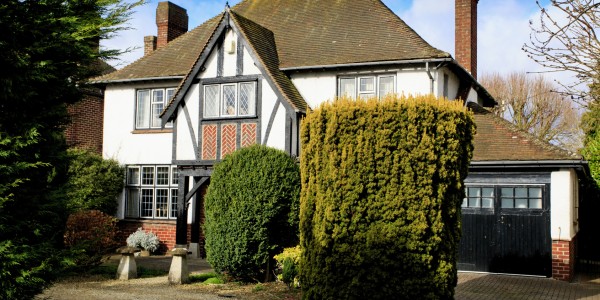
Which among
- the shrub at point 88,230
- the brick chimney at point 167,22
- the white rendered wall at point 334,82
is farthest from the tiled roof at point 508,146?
the brick chimney at point 167,22

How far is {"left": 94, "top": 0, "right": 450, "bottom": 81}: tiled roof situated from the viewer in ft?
59.0

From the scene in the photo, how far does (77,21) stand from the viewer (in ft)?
22.5

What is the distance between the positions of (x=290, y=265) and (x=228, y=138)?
7.10m

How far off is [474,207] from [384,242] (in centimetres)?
807

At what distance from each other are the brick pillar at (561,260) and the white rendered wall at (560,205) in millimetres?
166

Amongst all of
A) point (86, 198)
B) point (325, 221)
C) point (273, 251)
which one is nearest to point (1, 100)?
point (325, 221)

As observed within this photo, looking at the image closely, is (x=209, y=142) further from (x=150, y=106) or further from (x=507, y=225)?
(x=507, y=225)

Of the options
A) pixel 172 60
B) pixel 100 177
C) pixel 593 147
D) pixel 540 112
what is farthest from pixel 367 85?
pixel 540 112

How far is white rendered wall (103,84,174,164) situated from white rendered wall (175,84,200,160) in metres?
1.46

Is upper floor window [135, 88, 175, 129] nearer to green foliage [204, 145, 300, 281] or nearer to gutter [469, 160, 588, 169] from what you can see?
green foliage [204, 145, 300, 281]

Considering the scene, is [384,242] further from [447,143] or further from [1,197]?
[1,197]

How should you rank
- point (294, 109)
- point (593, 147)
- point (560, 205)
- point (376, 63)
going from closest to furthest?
point (560, 205) → point (294, 109) → point (376, 63) → point (593, 147)

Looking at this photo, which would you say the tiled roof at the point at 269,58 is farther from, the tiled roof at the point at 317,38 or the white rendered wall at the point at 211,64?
the white rendered wall at the point at 211,64

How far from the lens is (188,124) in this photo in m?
18.5
